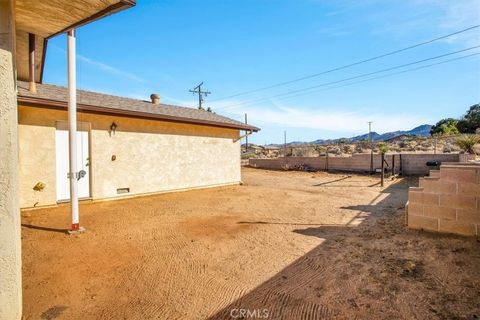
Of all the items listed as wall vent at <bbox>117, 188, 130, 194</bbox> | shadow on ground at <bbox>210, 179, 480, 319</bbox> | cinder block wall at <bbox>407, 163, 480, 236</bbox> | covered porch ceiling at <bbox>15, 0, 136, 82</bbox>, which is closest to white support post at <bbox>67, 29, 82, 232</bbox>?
covered porch ceiling at <bbox>15, 0, 136, 82</bbox>

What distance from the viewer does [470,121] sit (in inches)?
1286

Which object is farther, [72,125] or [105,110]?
[105,110]

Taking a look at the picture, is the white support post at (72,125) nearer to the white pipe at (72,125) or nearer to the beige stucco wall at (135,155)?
the white pipe at (72,125)

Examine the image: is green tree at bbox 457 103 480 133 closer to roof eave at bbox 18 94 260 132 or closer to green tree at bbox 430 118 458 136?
green tree at bbox 430 118 458 136

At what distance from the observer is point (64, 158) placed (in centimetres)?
726

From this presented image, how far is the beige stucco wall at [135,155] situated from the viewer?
6.71 meters

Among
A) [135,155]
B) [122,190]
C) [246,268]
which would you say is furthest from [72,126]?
[246,268]

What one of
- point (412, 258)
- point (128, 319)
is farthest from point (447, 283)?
point (128, 319)

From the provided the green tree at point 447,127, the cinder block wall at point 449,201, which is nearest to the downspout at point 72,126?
the cinder block wall at point 449,201

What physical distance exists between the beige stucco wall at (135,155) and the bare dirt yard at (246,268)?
1271mm

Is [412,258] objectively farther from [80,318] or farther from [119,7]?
[119,7]

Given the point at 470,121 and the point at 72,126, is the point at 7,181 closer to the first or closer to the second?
the point at 72,126

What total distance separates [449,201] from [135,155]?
8.36 meters

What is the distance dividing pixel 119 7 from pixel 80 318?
3107 mm
